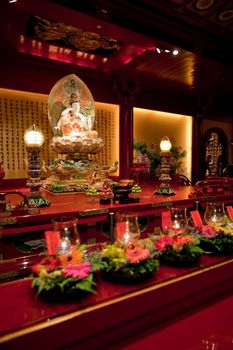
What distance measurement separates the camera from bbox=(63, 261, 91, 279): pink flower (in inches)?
38.9

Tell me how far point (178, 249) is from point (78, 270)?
0.53 m

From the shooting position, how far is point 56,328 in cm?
85

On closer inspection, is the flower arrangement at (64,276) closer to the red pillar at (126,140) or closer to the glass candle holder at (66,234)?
the glass candle holder at (66,234)

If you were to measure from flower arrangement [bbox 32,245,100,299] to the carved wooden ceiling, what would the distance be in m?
2.89

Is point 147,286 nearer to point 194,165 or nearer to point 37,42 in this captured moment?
point 37,42

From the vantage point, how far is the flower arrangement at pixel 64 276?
0.95 meters

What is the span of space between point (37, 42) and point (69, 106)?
125cm

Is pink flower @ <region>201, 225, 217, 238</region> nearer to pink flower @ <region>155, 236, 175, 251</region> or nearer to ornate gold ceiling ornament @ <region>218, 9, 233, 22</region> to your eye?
pink flower @ <region>155, 236, 175, 251</region>

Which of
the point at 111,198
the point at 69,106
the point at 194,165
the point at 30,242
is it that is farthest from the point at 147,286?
the point at 194,165

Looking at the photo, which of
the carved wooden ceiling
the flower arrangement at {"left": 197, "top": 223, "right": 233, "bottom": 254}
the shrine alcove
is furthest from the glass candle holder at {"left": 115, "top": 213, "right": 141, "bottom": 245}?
the shrine alcove

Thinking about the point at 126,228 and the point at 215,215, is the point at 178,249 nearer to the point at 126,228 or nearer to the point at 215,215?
the point at 126,228

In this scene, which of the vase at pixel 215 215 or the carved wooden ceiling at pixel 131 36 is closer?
the vase at pixel 215 215

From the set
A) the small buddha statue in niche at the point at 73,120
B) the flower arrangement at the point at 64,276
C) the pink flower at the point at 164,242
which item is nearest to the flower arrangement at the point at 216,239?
the pink flower at the point at 164,242

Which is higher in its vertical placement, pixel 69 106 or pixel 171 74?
pixel 171 74
